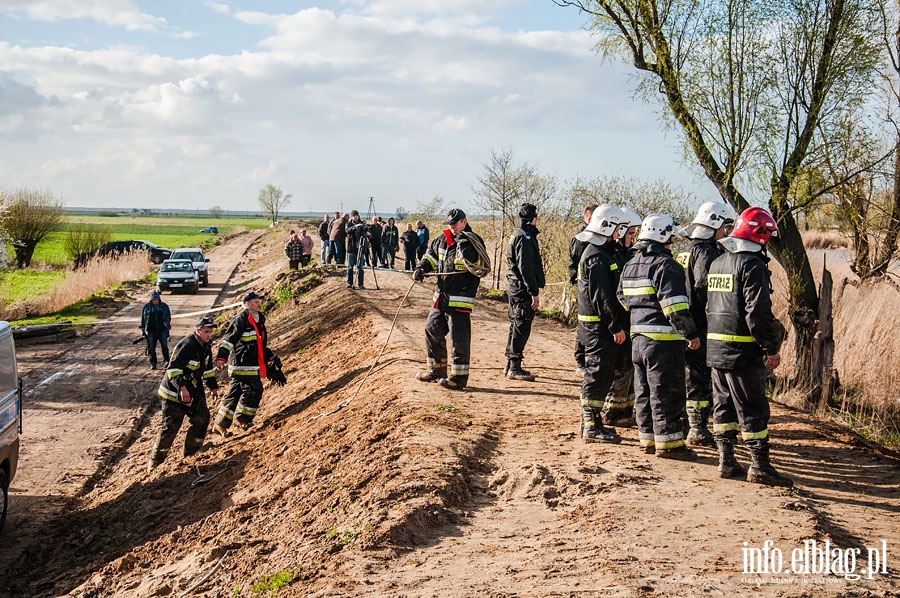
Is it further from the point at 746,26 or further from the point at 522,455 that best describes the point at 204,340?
the point at 746,26

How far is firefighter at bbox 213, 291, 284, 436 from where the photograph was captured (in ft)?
39.5

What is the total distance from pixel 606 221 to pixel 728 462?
2.77m

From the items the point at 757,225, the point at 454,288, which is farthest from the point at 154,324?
the point at 757,225

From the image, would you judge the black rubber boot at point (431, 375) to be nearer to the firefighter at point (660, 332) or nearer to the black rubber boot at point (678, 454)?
the firefighter at point (660, 332)

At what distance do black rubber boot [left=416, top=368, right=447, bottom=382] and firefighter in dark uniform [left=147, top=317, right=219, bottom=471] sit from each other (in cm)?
318

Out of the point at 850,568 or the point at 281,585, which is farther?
the point at 281,585

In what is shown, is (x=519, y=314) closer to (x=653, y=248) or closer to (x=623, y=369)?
(x=623, y=369)

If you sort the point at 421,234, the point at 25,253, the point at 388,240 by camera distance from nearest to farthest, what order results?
the point at 421,234, the point at 388,240, the point at 25,253

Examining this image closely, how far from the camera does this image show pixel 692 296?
8.58m

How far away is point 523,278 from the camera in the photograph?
1080cm

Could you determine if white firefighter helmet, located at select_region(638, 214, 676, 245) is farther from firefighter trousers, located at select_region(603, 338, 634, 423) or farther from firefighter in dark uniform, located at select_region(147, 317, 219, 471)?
firefighter in dark uniform, located at select_region(147, 317, 219, 471)

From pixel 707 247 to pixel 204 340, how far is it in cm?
726

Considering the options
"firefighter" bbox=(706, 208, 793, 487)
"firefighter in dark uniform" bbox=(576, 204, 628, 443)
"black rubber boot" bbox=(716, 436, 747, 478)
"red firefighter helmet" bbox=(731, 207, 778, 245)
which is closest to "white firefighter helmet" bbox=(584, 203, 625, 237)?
"firefighter in dark uniform" bbox=(576, 204, 628, 443)

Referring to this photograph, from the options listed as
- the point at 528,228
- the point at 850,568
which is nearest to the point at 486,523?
the point at 850,568
